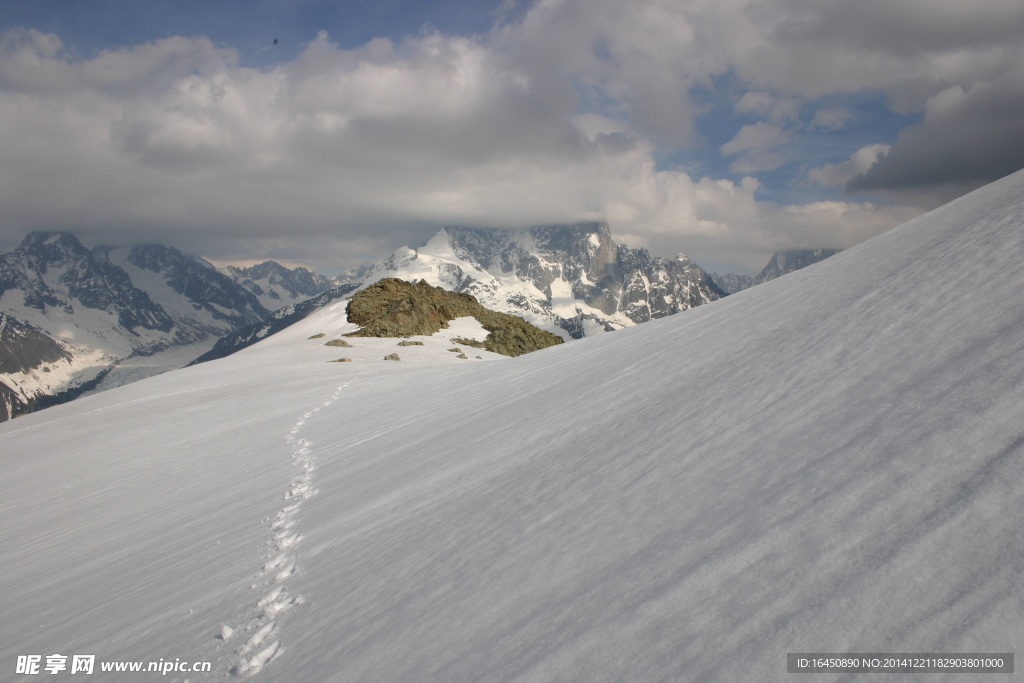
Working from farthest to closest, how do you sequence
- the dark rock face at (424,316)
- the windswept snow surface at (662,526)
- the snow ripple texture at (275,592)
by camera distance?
the dark rock face at (424,316) < the snow ripple texture at (275,592) < the windswept snow surface at (662,526)

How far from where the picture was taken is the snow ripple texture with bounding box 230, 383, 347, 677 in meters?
3.62

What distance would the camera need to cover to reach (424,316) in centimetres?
4878

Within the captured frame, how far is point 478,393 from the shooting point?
11.9 metres

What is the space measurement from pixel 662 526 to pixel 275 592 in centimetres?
349

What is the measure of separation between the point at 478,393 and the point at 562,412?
5.12 meters

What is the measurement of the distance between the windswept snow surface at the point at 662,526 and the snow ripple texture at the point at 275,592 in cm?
3

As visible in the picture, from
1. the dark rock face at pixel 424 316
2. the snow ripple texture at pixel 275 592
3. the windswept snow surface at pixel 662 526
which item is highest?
the dark rock face at pixel 424 316

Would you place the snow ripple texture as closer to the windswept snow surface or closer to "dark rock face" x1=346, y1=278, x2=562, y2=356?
the windswept snow surface

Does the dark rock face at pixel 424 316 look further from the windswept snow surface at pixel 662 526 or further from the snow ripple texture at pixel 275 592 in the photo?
the windswept snow surface at pixel 662 526

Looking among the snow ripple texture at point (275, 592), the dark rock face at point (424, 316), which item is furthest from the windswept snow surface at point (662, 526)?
the dark rock face at point (424, 316)

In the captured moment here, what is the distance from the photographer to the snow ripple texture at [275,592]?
3.62m

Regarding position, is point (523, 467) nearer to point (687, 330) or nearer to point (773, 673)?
point (773, 673)

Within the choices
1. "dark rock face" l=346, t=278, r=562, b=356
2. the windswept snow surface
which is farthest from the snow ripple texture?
"dark rock face" l=346, t=278, r=562, b=356

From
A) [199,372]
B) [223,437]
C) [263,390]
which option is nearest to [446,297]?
[199,372]
